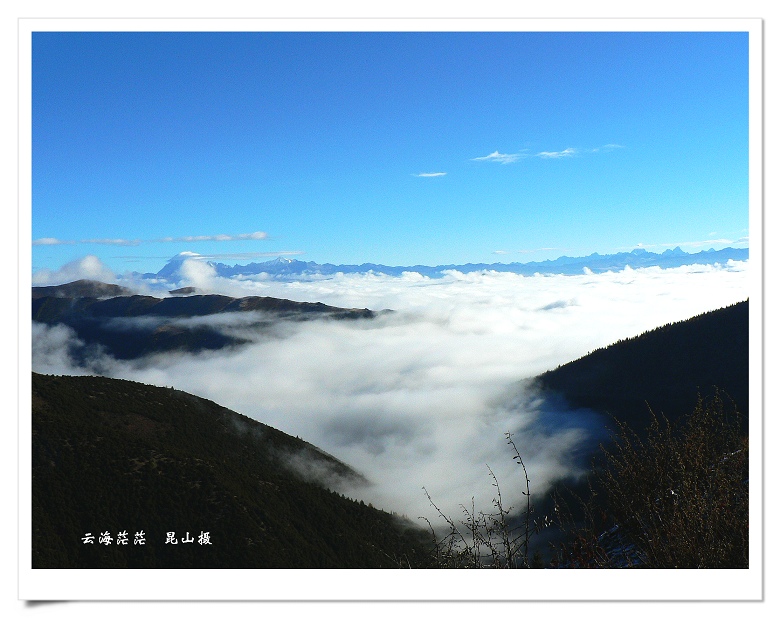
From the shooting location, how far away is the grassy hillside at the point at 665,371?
339cm

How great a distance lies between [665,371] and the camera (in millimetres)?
6293

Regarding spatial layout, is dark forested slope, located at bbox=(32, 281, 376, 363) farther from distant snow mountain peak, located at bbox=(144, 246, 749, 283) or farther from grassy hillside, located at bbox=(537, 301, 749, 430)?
grassy hillside, located at bbox=(537, 301, 749, 430)

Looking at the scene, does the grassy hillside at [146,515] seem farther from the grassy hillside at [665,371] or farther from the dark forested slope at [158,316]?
the grassy hillside at [665,371]

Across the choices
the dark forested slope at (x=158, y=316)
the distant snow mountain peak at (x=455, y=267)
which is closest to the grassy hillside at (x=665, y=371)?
the distant snow mountain peak at (x=455, y=267)

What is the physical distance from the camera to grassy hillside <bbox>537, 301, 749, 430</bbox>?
3.39 meters

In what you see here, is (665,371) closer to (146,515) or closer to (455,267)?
(455,267)

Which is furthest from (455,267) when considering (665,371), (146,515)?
(665,371)

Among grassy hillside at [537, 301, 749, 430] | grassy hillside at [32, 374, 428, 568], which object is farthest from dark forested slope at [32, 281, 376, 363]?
grassy hillside at [537, 301, 749, 430]

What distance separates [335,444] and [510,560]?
6.29 metres

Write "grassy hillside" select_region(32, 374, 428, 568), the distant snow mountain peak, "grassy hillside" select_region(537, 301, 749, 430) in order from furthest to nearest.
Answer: the distant snow mountain peak < "grassy hillside" select_region(537, 301, 749, 430) < "grassy hillside" select_region(32, 374, 428, 568)

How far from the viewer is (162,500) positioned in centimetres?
336
